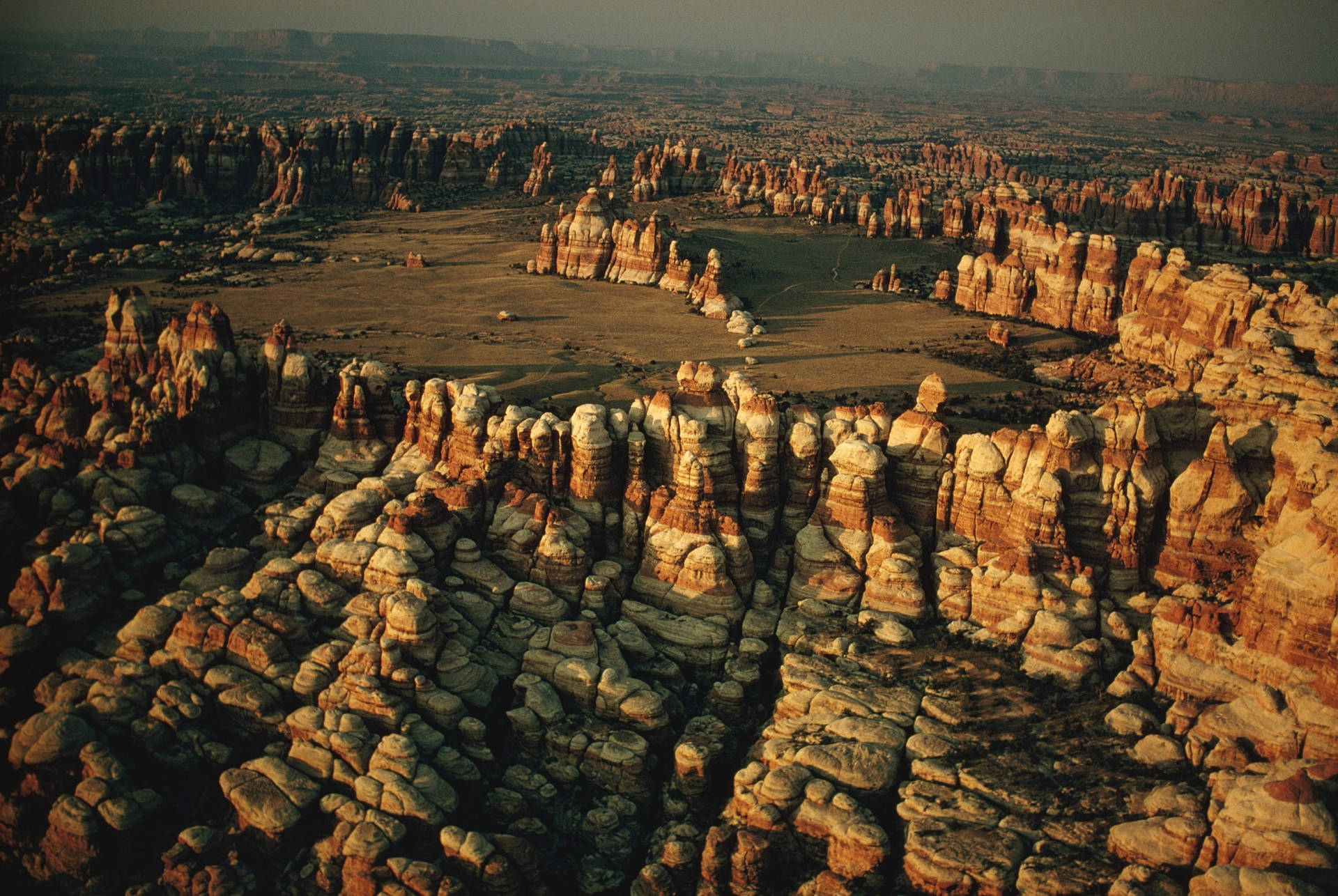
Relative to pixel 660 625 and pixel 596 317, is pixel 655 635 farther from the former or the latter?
pixel 596 317

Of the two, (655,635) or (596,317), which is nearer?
(655,635)

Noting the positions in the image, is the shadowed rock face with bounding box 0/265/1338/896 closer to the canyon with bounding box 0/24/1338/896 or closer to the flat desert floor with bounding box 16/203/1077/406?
the canyon with bounding box 0/24/1338/896

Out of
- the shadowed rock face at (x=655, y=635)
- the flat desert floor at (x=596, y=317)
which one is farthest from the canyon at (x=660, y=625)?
the flat desert floor at (x=596, y=317)

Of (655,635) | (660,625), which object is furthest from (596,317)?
(655,635)

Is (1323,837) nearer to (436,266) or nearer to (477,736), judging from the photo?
(477,736)

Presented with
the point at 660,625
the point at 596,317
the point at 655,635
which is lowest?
the point at 655,635

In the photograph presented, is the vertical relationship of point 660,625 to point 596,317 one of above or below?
below
